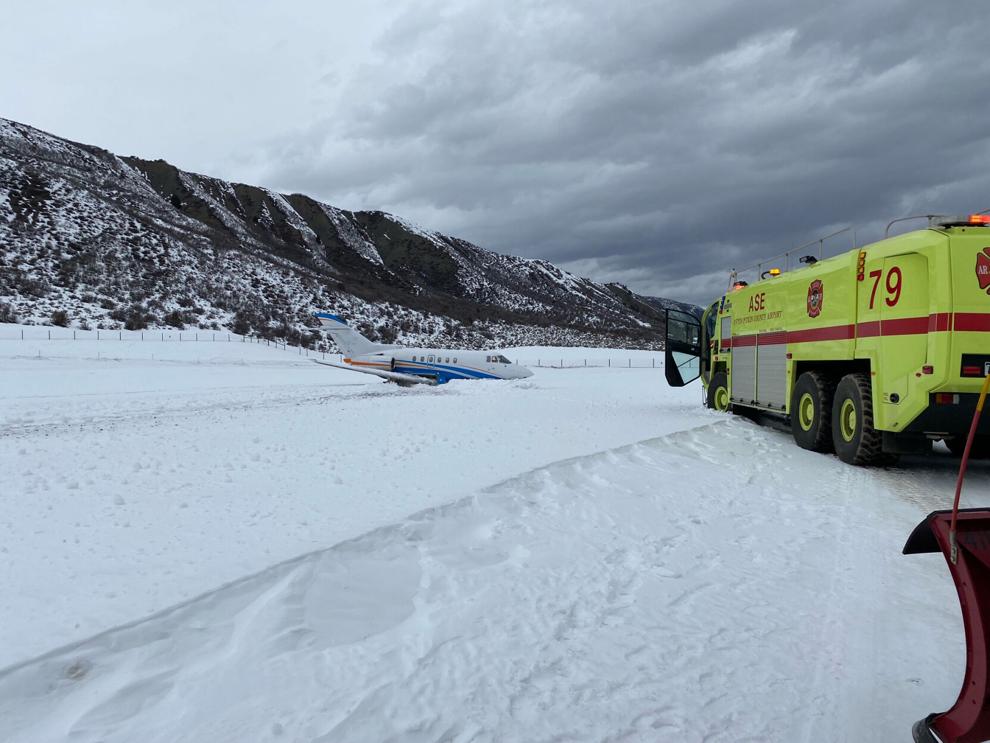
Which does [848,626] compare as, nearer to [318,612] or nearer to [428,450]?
[318,612]

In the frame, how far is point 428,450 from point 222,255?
280ft

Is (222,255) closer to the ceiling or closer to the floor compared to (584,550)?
closer to the ceiling

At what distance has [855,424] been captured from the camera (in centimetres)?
963

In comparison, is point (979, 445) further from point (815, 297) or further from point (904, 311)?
point (815, 297)

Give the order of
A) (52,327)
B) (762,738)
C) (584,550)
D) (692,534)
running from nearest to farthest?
1. (762,738)
2. (584,550)
3. (692,534)
4. (52,327)

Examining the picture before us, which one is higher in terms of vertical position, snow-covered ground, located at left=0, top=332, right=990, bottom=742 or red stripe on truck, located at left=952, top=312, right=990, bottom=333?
red stripe on truck, located at left=952, top=312, right=990, bottom=333

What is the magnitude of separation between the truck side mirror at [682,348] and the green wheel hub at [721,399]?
64.7 inches

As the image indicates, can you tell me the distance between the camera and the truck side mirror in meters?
18.3

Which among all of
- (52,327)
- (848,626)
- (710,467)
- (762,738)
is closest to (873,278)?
(710,467)

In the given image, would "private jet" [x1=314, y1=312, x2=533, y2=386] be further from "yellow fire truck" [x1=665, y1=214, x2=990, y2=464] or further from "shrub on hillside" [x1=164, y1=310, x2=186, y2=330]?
"shrub on hillside" [x1=164, y1=310, x2=186, y2=330]

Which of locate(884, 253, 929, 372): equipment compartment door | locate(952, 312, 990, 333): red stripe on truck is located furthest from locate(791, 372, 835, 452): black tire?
locate(952, 312, 990, 333): red stripe on truck

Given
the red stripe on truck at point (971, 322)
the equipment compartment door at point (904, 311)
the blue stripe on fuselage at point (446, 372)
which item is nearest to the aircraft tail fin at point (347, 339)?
the blue stripe on fuselage at point (446, 372)

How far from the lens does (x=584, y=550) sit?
5375 mm

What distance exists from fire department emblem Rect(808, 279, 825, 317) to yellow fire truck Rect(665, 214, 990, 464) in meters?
0.02
